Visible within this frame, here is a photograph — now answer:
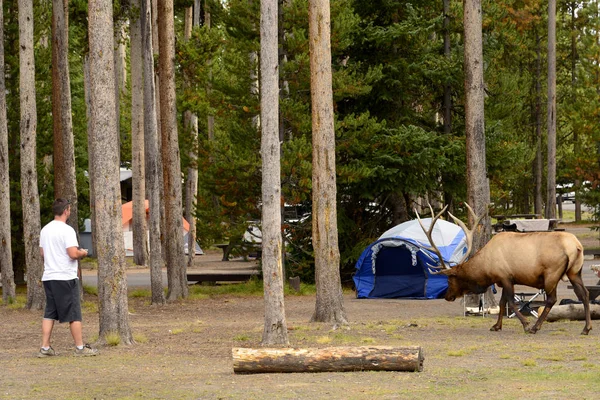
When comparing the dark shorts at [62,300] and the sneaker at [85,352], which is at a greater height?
the dark shorts at [62,300]

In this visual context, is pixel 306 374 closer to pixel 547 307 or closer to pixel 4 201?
pixel 547 307

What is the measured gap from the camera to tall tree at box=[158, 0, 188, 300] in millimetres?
25750

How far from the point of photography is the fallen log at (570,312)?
60.7ft

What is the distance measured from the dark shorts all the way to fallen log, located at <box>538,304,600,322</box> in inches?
347

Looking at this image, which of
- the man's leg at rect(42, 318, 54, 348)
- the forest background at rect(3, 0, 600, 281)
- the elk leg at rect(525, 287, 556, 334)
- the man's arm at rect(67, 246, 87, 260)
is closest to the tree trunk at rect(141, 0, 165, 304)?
the forest background at rect(3, 0, 600, 281)

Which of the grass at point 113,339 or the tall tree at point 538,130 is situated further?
the tall tree at point 538,130

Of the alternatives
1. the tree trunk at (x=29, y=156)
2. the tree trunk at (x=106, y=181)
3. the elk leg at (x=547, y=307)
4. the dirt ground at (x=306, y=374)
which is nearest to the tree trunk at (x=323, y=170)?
the dirt ground at (x=306, y=374)

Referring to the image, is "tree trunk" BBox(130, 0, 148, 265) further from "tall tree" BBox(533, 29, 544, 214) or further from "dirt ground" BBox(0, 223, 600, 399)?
"tall tree" BBox(533, 29, 544, 214)

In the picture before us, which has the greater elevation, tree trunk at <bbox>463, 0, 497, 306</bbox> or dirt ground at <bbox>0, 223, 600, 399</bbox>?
tree trunk at <bbox>463, 0, 497, 306</bbox>

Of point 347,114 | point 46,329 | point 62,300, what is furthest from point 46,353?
point 347,114

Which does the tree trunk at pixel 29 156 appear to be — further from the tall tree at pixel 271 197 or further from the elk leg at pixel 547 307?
the elk leg at pixel 547 307

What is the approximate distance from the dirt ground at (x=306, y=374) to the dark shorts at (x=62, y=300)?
2.07 feet

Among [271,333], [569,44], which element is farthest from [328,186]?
[569,44]

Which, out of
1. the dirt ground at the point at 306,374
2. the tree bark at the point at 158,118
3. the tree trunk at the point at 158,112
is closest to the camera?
the dirt ground at the point at 306,374
